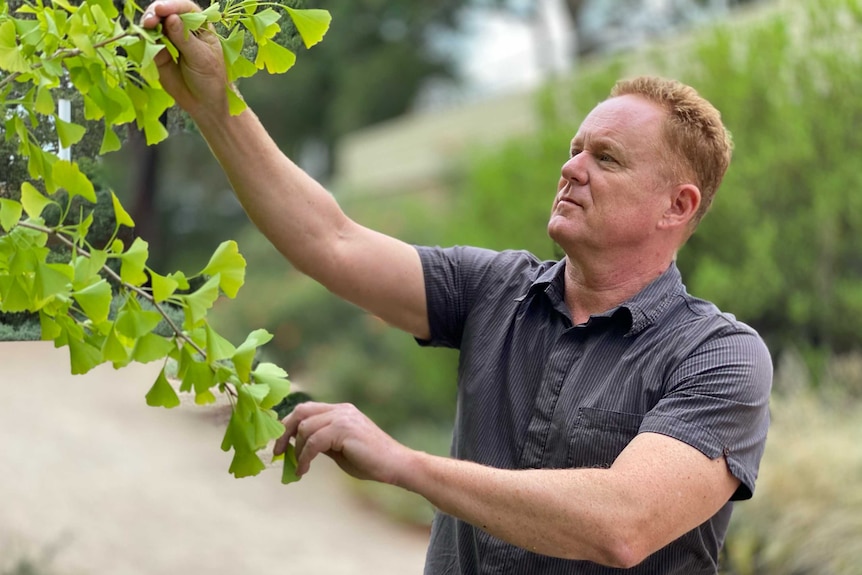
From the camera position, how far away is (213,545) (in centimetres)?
683

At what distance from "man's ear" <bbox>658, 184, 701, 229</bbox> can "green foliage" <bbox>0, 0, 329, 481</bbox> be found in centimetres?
89

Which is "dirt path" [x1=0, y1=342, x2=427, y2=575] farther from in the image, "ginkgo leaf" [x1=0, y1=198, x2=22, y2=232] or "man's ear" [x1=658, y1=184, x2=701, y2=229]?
"ginkgo leaf" [x1=0, y1=198, x2=22, y2=232]

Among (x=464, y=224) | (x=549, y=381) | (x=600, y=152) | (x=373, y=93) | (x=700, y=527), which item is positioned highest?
(x=600, y=152)

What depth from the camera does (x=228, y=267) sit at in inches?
58.1

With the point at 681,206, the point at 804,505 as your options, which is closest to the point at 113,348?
the point at 681,206

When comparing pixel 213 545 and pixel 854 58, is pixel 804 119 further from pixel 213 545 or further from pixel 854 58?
pixel 213 545

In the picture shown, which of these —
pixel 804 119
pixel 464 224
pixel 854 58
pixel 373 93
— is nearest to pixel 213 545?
pixel 464 224

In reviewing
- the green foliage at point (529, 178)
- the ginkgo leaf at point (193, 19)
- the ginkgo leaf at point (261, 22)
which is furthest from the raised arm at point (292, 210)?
the green foliage at point (529, 178)

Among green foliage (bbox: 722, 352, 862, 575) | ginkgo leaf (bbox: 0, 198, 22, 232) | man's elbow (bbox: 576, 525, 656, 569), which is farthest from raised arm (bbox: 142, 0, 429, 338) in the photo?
green foliage (bbox: 722, 352, 862, 575)

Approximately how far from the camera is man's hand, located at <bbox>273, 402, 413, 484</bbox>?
1.60 meters

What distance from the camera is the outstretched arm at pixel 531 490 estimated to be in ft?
5.30

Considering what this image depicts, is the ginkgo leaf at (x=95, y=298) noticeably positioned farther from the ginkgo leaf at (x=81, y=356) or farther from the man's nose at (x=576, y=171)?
the man's nose at (x=576, y=171)

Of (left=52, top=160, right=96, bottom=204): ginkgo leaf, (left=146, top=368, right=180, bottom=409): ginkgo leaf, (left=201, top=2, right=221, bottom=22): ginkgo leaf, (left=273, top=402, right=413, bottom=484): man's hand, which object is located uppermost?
(left=201, top=2, right=221, bottom=22): ginkgo leaf

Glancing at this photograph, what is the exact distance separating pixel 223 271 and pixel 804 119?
702 centimetres
